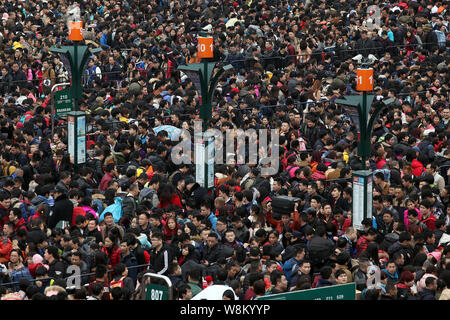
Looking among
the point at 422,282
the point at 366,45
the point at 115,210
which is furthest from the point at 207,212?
the point at 366,45

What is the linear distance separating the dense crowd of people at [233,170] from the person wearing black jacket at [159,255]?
0.02m

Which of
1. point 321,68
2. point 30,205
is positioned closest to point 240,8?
point 321,68

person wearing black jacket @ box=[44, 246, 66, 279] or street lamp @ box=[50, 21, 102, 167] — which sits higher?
street lamp @ box=[50, 21, 102, 167]

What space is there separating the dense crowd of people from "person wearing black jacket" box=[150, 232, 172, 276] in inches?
0.9

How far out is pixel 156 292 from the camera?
10.6m

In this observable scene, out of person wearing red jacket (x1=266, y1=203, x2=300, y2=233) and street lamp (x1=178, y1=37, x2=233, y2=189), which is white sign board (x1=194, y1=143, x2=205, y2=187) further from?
person wearing red jacket (x1=266, y1=203, x2=300, y2=233)

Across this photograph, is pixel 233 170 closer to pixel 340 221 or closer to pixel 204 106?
pixel 204 106

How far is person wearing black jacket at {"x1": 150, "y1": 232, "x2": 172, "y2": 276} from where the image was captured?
1406 cm

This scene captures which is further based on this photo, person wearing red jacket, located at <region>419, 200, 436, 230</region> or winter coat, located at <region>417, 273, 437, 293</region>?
person wearing red jacket, located at <region>419, 200, 436, 230</region>

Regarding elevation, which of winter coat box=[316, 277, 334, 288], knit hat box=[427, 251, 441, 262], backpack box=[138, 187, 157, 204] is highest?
backpack box=[138, 187, 157, 204]

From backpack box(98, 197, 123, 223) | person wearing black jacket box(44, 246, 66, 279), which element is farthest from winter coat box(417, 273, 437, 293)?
backpack box(98, 197, 123, 223)

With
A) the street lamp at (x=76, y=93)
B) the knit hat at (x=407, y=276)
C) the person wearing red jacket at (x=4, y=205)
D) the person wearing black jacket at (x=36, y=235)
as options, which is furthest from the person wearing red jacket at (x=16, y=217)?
the knit hat at (x=407, y=276)

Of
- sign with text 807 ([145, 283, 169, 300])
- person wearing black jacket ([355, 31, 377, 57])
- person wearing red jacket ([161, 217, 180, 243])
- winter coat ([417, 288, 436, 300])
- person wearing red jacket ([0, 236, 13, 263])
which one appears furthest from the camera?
person wearing black jacket ([355, 31, 377, 57])
